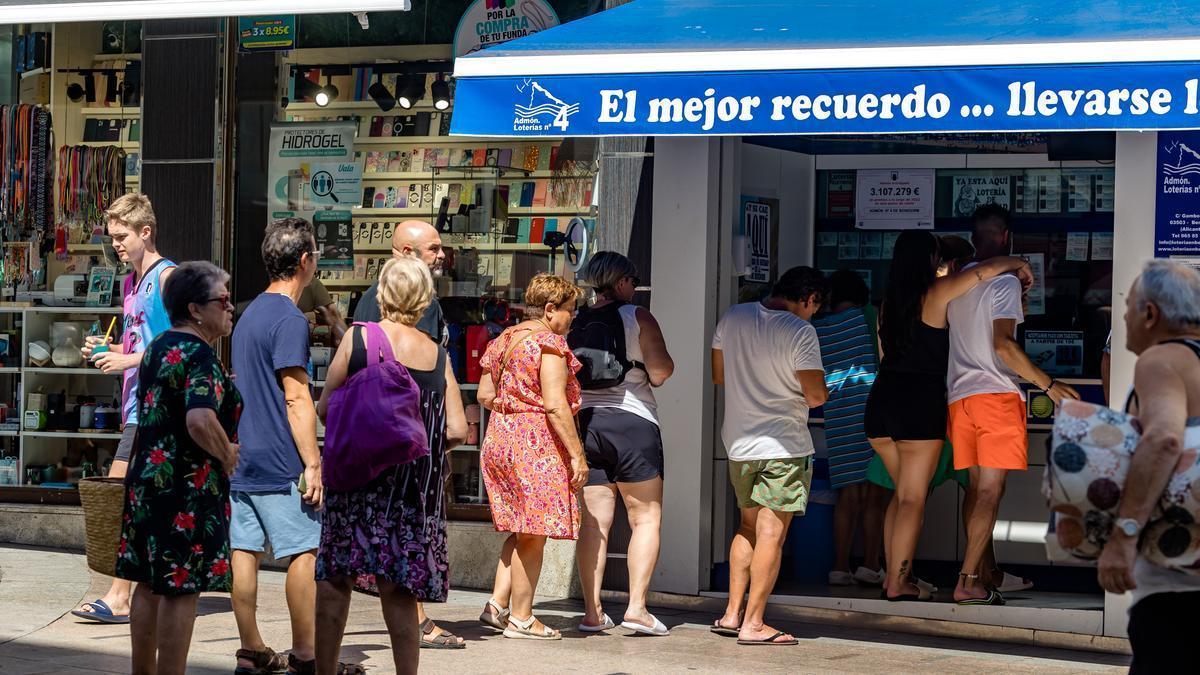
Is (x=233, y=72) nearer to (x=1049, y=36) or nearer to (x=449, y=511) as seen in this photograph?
(x=449, y=511)

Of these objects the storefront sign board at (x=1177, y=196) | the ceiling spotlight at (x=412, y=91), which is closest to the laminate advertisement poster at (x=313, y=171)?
the ceiling spotlight at (x=412, y=91)

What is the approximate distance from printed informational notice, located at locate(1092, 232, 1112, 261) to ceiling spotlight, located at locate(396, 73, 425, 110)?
12.8 ft

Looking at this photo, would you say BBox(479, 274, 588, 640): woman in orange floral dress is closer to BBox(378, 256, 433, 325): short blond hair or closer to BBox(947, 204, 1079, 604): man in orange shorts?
BBox(378, 256, 433, 325): short blond hair

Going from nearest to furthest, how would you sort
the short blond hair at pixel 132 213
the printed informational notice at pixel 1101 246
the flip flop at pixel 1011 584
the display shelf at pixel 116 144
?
the short blond hair at pixel 132 213 < the flip flop at pixel 1011 584 < the printed informational notice at pixel 1101 246 < the display shelf at pixel 116 144

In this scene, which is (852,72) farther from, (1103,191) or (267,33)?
(267,33)

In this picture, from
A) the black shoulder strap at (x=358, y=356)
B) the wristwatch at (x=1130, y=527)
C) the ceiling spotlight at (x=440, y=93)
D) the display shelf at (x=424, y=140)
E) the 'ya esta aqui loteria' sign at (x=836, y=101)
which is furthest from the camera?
the ceiling spotlight at (x=440, y=93)

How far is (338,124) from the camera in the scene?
979 centimetres

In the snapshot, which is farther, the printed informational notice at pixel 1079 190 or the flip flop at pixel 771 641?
the printed informational notice at pixel 1079 190

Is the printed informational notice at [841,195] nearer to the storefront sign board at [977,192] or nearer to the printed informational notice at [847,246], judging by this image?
the printed informational notice at [847,246]

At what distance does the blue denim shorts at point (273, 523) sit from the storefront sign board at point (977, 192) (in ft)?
15.6

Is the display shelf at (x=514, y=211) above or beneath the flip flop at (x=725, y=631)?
above

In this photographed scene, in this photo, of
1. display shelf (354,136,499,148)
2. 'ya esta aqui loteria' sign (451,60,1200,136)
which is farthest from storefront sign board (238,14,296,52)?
'ya esta aqui loteria' sign (451,60,1200,136)

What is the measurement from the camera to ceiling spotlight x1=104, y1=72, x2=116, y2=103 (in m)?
10.2

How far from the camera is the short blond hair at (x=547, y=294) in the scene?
7.45 m
